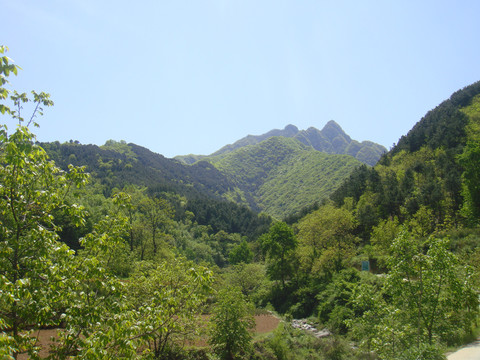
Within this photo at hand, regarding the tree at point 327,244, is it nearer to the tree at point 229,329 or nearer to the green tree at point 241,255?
the tree at point 229,329

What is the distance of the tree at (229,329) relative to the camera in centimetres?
1495

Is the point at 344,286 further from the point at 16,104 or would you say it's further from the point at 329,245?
the point at 16,104

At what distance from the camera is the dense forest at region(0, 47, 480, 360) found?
15.6ft

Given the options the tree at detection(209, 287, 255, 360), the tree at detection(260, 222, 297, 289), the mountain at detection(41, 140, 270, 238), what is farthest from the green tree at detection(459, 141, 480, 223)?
the mountain at detection(41, 140, 270, 238)

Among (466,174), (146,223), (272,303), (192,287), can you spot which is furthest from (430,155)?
(192,287)

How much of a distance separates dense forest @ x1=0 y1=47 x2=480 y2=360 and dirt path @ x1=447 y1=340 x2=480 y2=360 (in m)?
0.51

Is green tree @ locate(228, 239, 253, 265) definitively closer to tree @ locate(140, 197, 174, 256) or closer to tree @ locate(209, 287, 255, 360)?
tree @ locate(140, 197, 174, 256)

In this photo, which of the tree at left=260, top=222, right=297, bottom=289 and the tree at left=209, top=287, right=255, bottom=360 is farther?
the tree at left=260, top=222, right=297, bottom=289

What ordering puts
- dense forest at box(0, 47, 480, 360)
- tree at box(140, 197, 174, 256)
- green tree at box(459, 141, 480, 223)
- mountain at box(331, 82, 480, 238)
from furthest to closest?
1. mountain at box(331, 82, 480, 238)
2. green tree at box(459, 141, 480, 223)
3. tree at box(140, 197, 174, 256)
4. dense forest at box(0, 47, 480, 360)

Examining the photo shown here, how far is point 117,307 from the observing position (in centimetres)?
519

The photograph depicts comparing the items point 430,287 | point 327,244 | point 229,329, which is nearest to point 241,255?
point 327,244

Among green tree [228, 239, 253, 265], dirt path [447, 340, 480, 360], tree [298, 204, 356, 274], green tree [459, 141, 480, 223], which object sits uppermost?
green tree [459, 141, 480, 223]

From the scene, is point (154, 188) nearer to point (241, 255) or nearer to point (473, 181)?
point (241, 255)

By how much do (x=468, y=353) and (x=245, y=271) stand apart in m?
34.4
